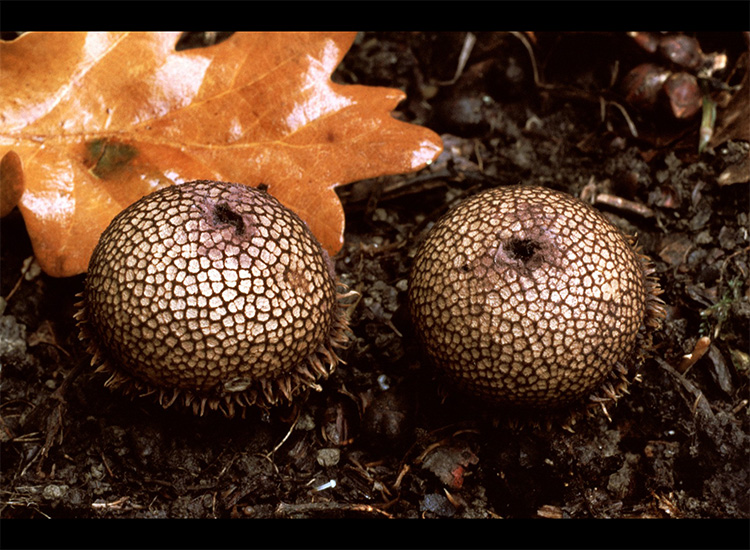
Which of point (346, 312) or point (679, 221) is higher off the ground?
point (679, 221)

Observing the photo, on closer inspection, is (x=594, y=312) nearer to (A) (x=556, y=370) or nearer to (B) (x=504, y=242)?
(A) (x=556, y=370)

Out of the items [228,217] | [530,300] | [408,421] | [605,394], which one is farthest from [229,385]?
[605,394]

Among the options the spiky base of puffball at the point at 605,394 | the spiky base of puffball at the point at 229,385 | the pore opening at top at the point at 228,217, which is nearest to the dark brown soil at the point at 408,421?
the spiky base of puffball at the point at 605,394

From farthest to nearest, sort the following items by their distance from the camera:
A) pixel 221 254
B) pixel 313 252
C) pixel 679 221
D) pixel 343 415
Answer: pixel 679 221 → pixel 343 415 → pixel 313 252 → pixel 221 254

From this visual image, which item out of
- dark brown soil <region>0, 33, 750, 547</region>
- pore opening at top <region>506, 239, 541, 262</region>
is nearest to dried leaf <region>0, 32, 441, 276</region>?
dark brown soil <region>0, 33, 750, 547</region>

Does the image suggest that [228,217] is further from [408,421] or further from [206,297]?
[408,421]

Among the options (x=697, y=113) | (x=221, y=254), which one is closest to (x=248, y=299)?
(x=221, y=254)
